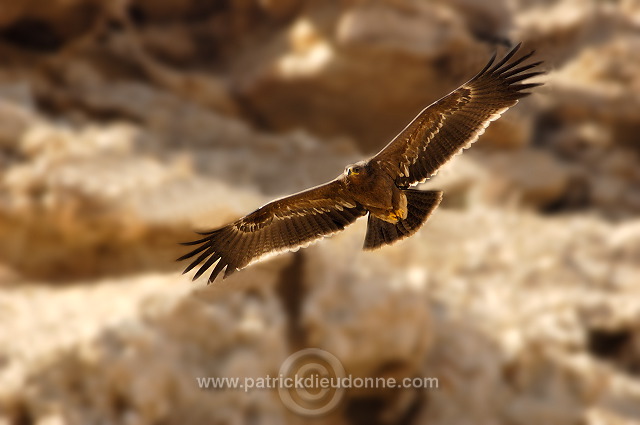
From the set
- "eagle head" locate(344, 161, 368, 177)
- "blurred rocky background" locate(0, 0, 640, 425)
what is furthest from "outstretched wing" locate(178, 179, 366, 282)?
"blurred rocky background" locate(0, 0, 640, 425)

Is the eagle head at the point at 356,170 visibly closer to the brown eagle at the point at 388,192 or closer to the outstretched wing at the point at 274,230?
the brown eagle at the point at 388,192

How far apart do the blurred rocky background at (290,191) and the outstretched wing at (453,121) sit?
0.93 metres

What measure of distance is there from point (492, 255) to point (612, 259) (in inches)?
46.0

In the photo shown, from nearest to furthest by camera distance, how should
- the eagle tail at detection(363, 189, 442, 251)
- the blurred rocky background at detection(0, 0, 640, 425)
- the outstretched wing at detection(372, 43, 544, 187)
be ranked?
the outstretched wing at detection(372, 43, 544, 187)
the eagle tail at detection(363, 189, 442, 251)
the blurred rocky background at detection(0, 0, 640, 425)

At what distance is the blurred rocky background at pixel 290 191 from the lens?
17.5 feet

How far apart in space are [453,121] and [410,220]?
538mm

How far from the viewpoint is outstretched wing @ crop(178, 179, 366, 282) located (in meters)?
3.92

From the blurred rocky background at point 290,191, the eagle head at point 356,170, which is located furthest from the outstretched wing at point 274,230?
the blurred rocky background at point 290,191

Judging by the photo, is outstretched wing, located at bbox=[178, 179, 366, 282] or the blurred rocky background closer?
outstretched wing, located at bbox=[178, 179, 366, 282]

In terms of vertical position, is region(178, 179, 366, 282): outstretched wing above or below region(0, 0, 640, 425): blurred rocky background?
below

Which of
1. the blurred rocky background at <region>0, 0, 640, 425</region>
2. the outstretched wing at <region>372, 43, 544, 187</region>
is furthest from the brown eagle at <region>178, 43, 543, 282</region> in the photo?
the blurred rocky background at <region>0, 0, 640, 425</region>

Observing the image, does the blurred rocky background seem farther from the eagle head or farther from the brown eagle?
the eagle head

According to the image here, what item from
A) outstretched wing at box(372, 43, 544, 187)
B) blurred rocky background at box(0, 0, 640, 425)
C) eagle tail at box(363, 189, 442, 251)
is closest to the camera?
outstretched wing at box(372, 43, 544, 187)

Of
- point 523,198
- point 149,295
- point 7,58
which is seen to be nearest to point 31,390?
point 149,295
